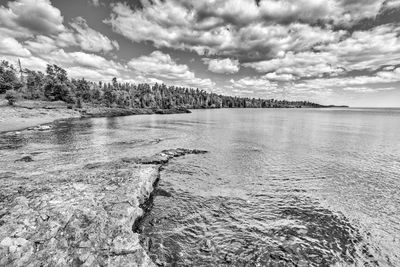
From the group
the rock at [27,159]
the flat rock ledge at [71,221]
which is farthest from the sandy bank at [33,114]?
the flat rock ledge at [71,221]

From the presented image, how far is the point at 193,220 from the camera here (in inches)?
434

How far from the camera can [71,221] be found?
8.47m

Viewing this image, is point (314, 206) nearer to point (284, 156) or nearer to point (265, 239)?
point (265, 239)

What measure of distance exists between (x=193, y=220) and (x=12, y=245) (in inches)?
302

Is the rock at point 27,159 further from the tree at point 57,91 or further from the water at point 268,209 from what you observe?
the tree at point 57,91

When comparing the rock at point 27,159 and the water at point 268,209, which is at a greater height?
the rock at point 27,159

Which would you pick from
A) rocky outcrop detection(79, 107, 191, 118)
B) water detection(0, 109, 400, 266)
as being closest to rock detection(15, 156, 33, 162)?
water detection(0, 109, 400, 266)

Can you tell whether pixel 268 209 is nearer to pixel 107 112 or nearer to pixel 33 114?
pixel 33 114

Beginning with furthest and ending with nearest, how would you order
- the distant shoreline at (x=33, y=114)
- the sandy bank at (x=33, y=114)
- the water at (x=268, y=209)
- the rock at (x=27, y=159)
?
the sandy bank at (x=33, y=114)
the distant shoreline at (x=33, y=114)
the rock at (x=27, y=159)
the water at (x=268, y=209)

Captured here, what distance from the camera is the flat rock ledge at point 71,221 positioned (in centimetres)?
684

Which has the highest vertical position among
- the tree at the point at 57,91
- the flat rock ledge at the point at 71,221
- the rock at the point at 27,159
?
the tree at the point at 57,91

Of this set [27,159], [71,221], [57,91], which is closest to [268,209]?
[71,221]

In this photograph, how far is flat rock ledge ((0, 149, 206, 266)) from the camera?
269 inches

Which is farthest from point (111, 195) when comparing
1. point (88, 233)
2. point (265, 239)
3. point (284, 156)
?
point (284, 156)
